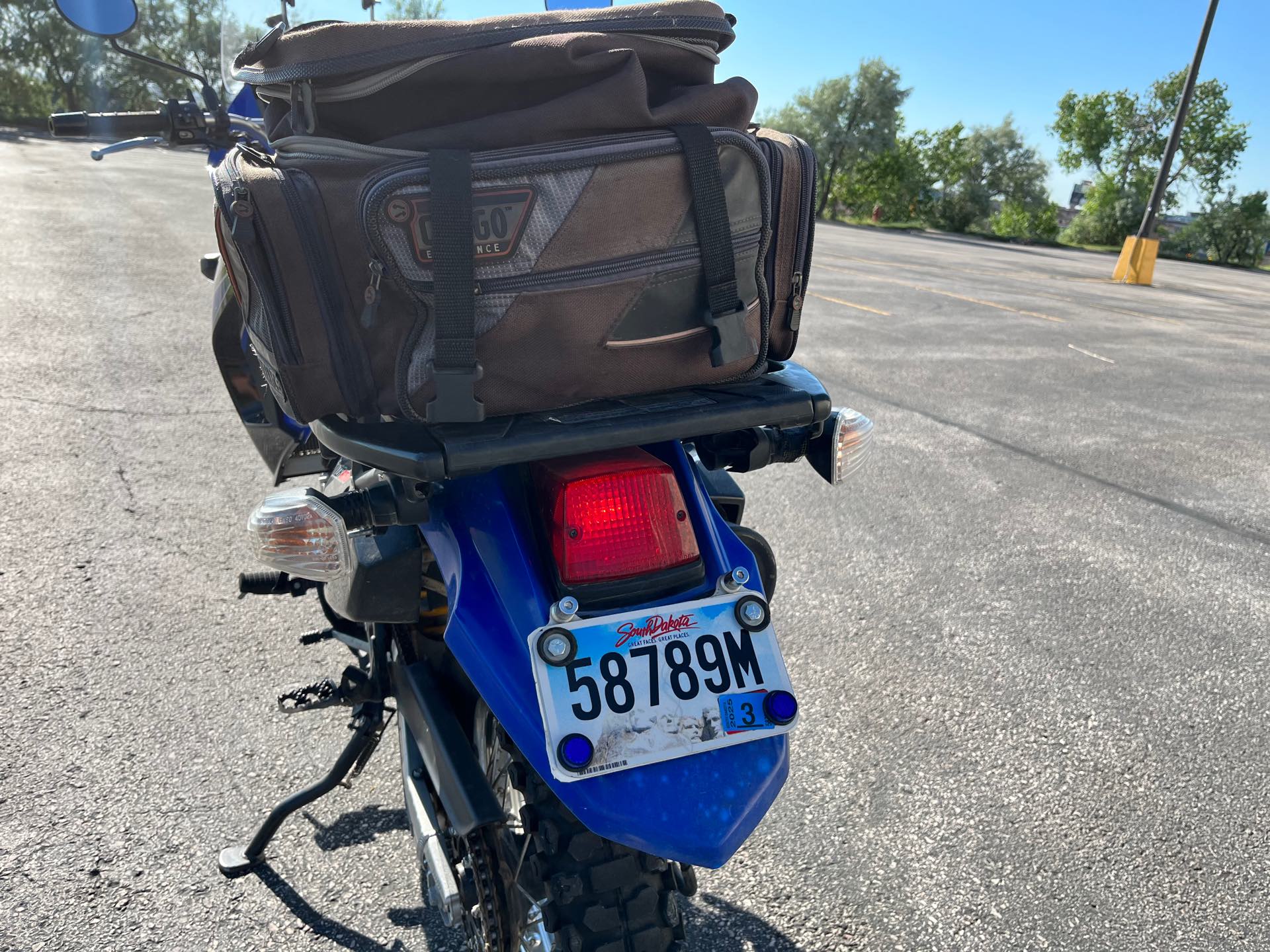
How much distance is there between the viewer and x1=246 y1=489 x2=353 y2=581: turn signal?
1.55m

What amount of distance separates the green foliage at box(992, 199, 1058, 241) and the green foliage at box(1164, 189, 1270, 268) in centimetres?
562

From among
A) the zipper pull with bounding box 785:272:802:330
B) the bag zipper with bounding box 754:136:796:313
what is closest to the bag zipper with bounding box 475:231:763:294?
the bag zipper with bounding box 754:136:796:313

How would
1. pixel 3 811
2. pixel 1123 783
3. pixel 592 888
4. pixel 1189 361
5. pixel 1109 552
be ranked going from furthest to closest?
pixel 1189 361 < pixel 1109 552 < pixel 1123 783 < pixel 3 811 < pixel 592 888

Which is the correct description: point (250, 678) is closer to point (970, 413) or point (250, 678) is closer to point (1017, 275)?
point (970, 413)

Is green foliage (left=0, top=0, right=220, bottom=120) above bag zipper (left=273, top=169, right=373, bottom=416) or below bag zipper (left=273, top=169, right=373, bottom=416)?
above

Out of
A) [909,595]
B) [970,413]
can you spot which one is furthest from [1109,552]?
[970,413]

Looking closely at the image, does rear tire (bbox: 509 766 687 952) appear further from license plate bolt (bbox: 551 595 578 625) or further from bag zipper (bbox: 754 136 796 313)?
bag zipper (bbox: 754 136 796 313)

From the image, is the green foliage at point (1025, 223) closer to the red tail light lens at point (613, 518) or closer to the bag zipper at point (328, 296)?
the red tail light lens at point (613, 518)

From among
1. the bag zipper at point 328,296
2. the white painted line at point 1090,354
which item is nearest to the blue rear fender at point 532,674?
the bag zipper at point 328,296

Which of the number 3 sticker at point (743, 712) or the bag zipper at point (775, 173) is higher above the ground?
the bag zipper at point (775, 173)

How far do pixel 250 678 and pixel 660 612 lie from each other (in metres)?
1.87

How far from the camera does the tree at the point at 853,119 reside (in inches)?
2165

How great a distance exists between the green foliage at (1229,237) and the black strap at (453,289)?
45.9 metres

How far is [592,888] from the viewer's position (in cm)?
140
